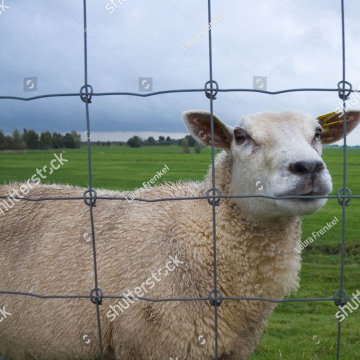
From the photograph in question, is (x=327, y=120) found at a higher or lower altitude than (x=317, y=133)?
higher

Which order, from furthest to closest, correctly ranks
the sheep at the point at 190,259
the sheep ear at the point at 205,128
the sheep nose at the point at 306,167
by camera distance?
the sheep ear at the point at 205,128
the sheep at the point at 190,259
the sheep nose at the point at 306,167

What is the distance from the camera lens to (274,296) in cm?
330

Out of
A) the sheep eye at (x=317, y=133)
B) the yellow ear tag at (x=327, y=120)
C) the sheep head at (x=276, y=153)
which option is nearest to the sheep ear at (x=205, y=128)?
the sheep head at (x=276, y=153)

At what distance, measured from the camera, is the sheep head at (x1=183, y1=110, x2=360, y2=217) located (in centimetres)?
273

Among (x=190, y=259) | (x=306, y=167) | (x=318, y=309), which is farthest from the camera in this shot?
(x=318, y=309)

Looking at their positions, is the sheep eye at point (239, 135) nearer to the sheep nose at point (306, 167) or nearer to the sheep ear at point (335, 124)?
the sheep nose at point (306, 167)

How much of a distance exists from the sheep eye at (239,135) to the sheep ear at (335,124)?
2.20 feet

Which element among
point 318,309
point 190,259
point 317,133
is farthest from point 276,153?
point 318,309

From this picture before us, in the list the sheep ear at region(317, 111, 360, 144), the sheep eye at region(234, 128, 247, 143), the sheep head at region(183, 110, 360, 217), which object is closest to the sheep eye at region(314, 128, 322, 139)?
the sheep head at region(183, 110, 360, 217)

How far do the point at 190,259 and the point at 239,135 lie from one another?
97 cm

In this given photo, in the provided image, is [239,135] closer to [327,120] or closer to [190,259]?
[327,120]

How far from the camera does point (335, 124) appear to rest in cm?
352

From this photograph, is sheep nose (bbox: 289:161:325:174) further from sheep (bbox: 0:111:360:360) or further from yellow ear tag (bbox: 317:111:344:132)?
yellow ear tag (bbox: 317:111:344:132)

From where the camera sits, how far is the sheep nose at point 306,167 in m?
2.68
